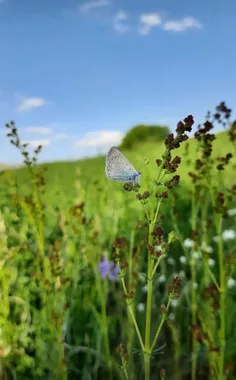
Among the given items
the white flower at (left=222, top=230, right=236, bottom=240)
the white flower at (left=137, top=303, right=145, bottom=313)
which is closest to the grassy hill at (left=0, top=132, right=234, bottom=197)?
the white flower at (left=222, top=230, right=236, bottom=240)

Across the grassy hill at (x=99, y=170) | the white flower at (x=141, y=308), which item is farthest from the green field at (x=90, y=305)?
the grassy hill at (x=99, y=170)

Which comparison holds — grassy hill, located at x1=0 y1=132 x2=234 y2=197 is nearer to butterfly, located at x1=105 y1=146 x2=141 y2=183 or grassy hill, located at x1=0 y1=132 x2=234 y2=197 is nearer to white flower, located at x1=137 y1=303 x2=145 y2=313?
white flower, located at x1=137 y1=303 x2=145 y2=313

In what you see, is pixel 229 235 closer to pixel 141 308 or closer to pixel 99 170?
pixel 141 308

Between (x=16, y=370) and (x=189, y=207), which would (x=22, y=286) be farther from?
(x=189, y=207)

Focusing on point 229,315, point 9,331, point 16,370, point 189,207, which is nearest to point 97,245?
point 9,331

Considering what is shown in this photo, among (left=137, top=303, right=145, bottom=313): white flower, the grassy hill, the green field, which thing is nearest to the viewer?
the green field

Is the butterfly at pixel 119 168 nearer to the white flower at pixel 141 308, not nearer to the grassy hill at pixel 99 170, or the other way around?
the white flower at pixel 141 308

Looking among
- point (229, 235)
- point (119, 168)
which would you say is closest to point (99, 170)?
point (229, 235)

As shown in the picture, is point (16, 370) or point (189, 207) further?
point (189, 207)
